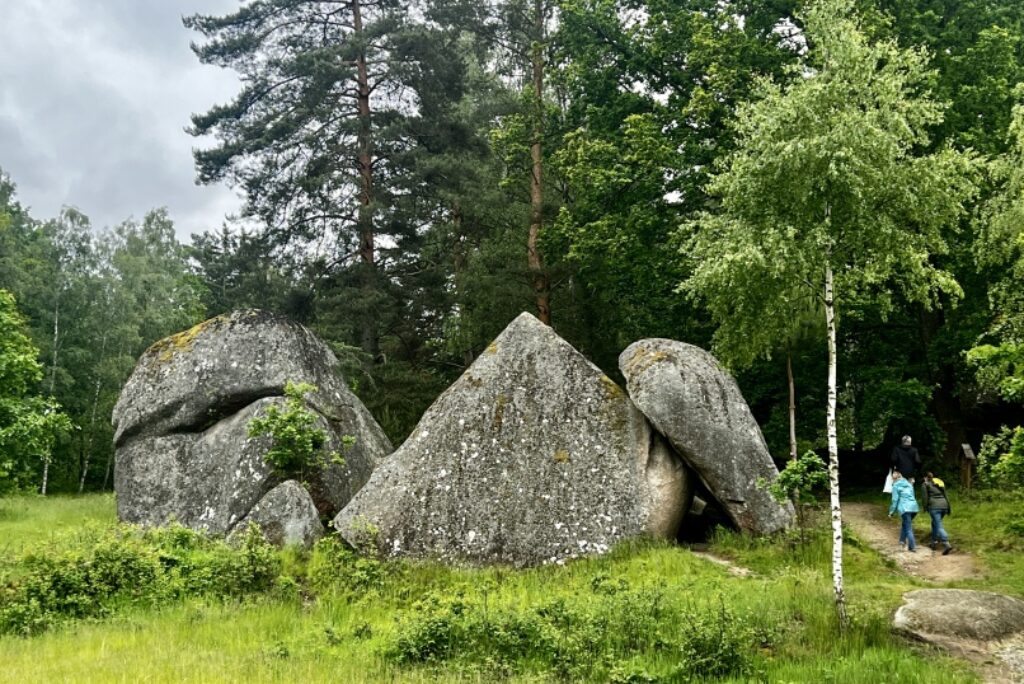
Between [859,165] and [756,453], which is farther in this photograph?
[756,453]

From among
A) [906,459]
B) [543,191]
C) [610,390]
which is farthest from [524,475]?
[543,191]

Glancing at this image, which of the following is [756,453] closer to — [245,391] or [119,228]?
[245,391]

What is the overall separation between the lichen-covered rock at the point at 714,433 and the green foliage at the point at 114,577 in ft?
23.9

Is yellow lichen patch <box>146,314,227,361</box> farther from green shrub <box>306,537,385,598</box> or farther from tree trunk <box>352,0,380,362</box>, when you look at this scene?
tree trunk <box>352,0,380,362</box>

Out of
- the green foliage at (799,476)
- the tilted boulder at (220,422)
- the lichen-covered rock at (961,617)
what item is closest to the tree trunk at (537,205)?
the tilted boulder at (220,422)

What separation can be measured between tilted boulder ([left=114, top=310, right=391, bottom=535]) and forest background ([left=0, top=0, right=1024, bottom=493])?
6.46 meters

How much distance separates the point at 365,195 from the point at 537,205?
255 inches

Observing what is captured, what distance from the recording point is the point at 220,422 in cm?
1652

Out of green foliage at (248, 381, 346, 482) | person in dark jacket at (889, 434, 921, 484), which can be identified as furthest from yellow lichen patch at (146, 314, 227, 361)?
person in dark jacket at (889, 434, 921, 484)

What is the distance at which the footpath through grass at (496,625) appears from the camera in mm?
8039

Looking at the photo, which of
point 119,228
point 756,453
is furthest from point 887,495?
point 119,228

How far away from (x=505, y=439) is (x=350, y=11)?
2132 centimetres

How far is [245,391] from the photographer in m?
16.5

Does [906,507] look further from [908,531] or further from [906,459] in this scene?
[906,459]
